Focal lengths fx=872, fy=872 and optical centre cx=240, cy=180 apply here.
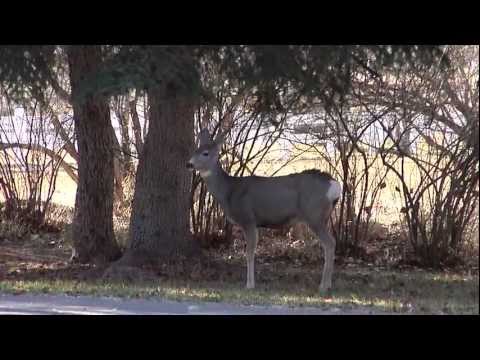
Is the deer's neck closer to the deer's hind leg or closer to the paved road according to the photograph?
the deer's hind leg

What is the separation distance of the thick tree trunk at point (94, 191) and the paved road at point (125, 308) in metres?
3.95

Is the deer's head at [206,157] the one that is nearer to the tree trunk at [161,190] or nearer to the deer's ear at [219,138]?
the deer's ear at [219,138]

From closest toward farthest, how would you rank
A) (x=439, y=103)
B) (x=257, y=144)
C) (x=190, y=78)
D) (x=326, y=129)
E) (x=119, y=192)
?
1. (x=190, y=78)
2. (x=439, y=103)
3. (x=326, y=129)
4. (x=257, y=144)
5. (x=119, y=192)

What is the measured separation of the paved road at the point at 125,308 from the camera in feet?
31.8

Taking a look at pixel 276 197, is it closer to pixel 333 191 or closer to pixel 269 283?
pixel 333 191

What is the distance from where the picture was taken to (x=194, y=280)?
12859 millimetres

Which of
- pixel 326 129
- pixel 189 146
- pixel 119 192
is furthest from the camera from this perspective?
pixel 119 192

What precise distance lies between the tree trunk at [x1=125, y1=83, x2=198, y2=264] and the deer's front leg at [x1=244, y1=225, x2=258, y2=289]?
164 centimetres

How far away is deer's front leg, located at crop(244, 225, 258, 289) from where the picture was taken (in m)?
12.3

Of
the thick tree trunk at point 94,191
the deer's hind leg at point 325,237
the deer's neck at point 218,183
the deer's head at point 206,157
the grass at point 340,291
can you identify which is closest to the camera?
the grass at point 340,291

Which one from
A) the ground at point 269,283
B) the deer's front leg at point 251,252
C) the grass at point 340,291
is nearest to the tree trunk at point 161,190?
the ground at point 269,283
